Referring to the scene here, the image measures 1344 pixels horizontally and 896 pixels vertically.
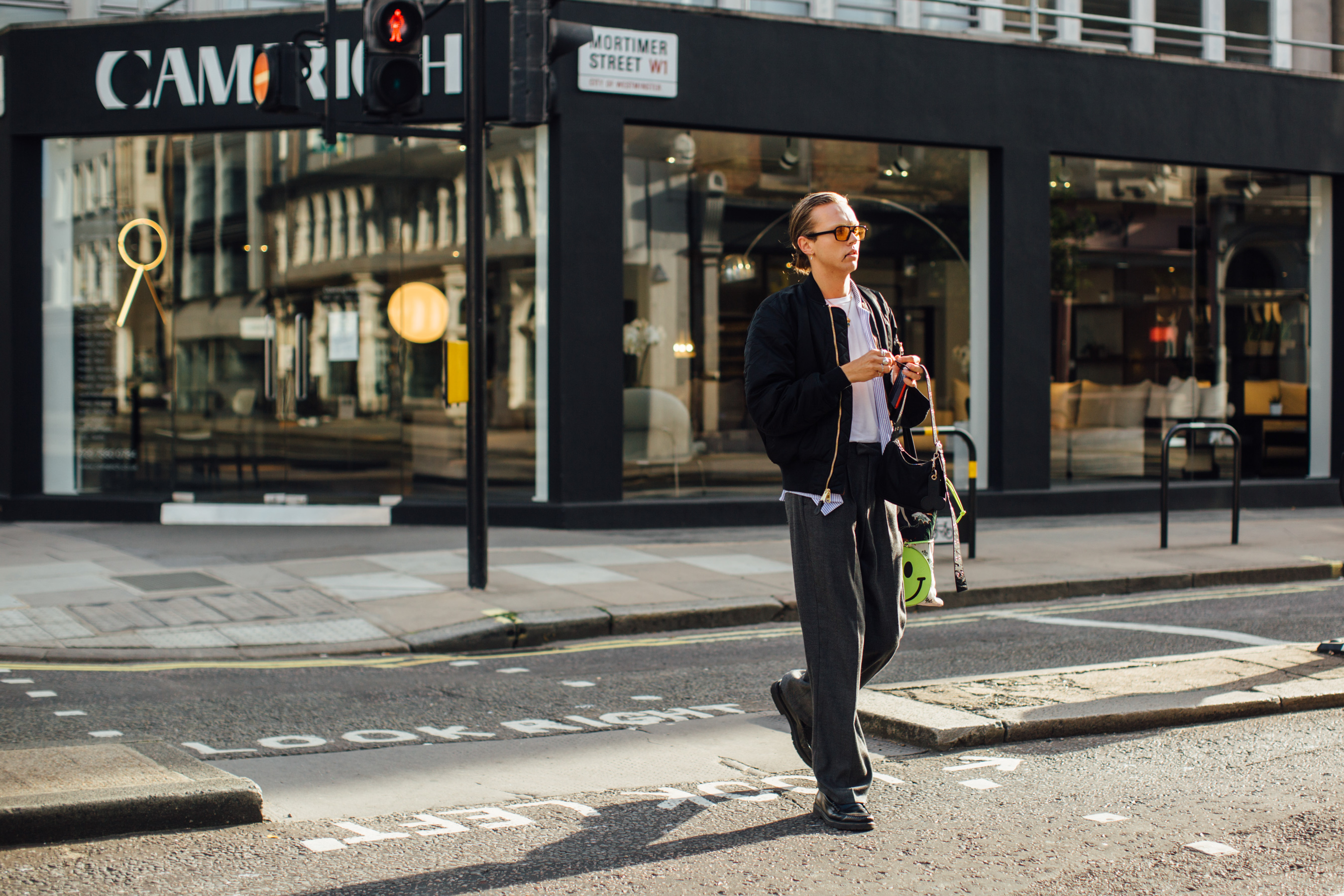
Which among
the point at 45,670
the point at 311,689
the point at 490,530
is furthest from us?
the point at 490,530

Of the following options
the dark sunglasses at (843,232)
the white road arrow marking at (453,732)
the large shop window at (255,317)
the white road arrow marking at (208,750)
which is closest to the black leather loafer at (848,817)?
the dark sunglasses at (843,232)

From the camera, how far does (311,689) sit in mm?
6859

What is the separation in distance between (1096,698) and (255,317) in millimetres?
10640

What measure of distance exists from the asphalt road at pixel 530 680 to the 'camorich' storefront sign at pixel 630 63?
21.8 ft

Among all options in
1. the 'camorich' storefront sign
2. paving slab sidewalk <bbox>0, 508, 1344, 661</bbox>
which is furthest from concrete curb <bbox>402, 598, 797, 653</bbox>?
the 'camorich' storefront sign

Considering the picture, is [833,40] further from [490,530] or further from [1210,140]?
[490,530]

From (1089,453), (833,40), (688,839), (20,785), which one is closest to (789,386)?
(688,839)

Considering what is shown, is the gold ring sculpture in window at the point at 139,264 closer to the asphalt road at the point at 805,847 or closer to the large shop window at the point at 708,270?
the large shop window at the point at 708,270

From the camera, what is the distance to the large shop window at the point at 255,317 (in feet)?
46.5

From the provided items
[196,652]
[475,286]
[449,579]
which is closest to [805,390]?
[196,652]

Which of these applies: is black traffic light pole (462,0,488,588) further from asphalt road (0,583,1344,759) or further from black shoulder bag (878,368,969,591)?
black shoulder bag (878,368,969,591)

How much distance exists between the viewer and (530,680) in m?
7.19

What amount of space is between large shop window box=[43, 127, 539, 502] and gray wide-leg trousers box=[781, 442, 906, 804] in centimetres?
993

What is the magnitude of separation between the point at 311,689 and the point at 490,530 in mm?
6497
